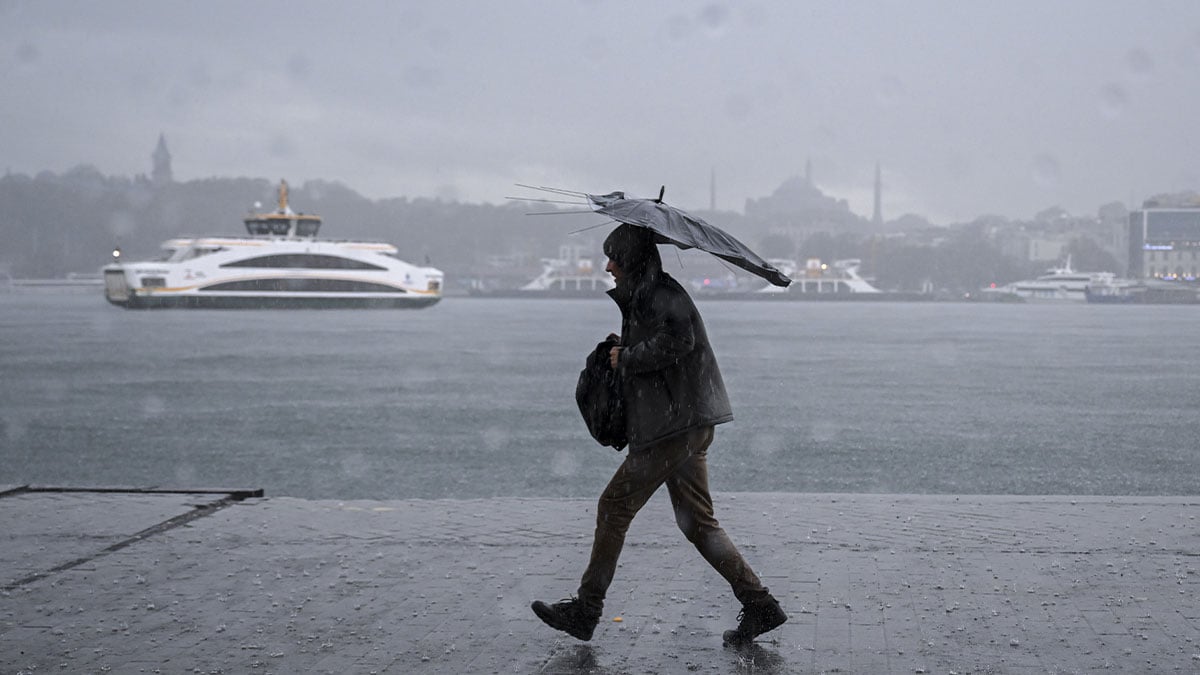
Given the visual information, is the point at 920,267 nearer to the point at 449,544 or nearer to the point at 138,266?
the point at 138,266

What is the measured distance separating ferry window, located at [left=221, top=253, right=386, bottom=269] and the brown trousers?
82.3m

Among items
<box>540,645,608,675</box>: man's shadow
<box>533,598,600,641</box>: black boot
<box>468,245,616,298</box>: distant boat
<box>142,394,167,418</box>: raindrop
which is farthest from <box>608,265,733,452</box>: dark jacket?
<box>468,245,616,298</box>: distant boat

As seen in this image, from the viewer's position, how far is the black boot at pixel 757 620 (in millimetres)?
4586

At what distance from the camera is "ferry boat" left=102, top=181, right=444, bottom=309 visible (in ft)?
273

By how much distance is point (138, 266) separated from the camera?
83.2 metres

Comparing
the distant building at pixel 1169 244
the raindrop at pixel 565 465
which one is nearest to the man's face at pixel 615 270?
the raindrop at pixel 565 465

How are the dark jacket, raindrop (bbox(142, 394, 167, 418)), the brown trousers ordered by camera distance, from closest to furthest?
the dark jacket
the brown trousers
raindrop (bbox(142, 394, 167, 418))

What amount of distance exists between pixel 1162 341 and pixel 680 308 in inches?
2182

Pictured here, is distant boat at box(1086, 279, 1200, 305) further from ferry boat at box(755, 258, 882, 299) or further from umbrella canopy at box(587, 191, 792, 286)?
umbrella canopy at box(587, 191, 792, 286)

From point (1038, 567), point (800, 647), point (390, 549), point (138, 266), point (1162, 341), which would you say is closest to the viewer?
point (800, 647)

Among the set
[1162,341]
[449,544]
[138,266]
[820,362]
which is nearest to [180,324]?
[138,266]

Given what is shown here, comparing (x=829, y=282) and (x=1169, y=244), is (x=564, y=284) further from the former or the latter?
(x=1169, y=244)

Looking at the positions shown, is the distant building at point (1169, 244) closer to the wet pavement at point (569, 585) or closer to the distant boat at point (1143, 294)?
the distant boat at point (1143, 294)

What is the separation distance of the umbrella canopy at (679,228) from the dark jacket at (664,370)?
0.58 ft
